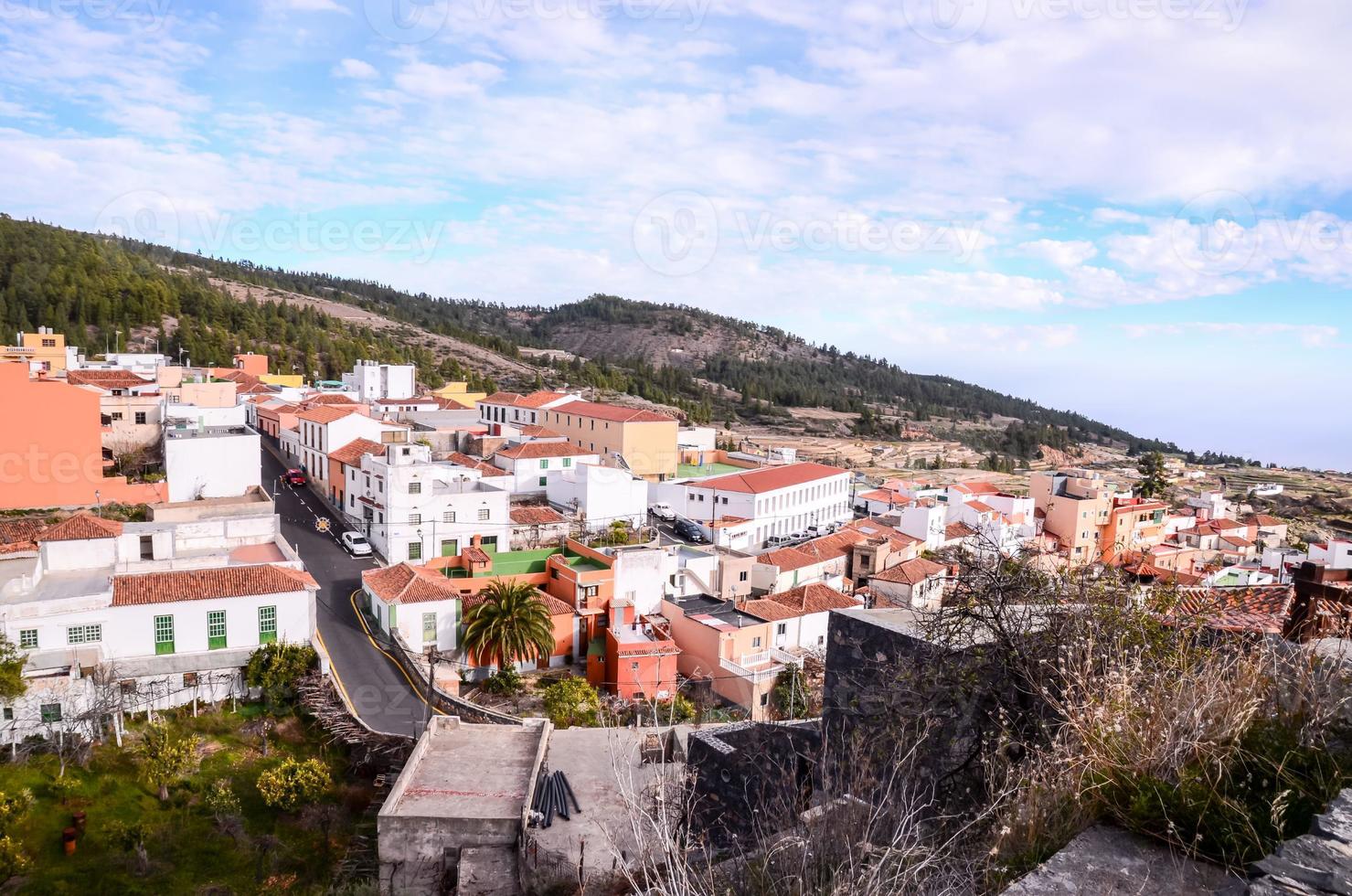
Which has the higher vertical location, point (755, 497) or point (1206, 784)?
point (1206, 784)

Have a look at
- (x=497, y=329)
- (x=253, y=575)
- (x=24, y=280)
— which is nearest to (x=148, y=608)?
(x=253, y=575)

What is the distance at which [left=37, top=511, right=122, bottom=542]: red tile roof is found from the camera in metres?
17.6

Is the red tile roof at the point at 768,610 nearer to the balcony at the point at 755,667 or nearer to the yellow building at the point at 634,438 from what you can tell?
the balcony at the point at 755,667

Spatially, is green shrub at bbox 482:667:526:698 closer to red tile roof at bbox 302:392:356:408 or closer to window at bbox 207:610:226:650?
window at bbox 207:610:226:650

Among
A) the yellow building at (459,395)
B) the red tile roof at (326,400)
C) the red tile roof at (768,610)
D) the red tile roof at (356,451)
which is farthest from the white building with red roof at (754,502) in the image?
the yellow building at (459,395)

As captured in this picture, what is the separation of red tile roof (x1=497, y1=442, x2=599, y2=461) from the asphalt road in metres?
7.04

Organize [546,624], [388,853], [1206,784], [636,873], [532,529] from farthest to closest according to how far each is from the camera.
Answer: [532,529] → [546,624] → [388,853] → [636,873] → [1206,784]

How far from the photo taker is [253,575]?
17141mm

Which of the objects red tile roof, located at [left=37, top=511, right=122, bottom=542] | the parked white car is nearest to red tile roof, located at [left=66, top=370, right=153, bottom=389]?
the parked white car

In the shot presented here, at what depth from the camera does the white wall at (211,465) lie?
24.6 m

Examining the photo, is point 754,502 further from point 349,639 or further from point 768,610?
point 349,639

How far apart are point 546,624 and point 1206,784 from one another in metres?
18.6

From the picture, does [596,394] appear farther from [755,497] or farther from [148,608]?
[148,608]

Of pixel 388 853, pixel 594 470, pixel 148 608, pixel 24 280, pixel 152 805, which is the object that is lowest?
pixel 152 805
